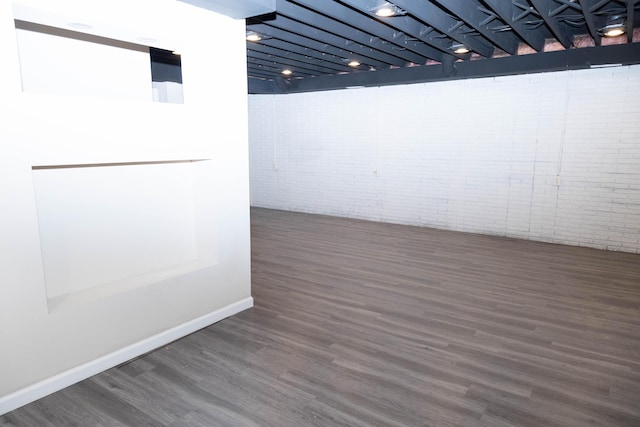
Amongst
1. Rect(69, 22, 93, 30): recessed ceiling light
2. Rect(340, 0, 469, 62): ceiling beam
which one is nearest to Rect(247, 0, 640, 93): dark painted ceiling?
Rect(340, 0, 469, 62): ceiling beam

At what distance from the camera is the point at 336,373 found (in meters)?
2.63

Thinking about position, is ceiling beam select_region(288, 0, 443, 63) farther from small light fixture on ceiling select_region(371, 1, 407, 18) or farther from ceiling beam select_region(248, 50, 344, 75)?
ceiling beam select_region(248, 50, 344, 75)

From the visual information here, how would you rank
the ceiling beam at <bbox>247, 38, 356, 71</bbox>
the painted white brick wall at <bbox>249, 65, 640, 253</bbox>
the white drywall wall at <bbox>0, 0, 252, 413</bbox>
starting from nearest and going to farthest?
the white drywall wall at <bbox>0, 0, 252, 413</bbox> → the ceiling beam at <bbox>247, 38, 356, 71</bbox> → the painted white brick wall at <bbox>249, 65, 640, 253</bbox>

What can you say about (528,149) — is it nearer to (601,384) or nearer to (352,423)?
(601,384)

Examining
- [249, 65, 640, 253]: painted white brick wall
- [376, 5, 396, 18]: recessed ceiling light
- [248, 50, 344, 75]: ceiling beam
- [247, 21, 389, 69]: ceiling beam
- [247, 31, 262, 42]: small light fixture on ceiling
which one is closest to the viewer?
[376, 5, 396, 18]: recessed ceiling light

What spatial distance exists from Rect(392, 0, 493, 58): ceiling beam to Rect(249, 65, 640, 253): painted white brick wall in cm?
150

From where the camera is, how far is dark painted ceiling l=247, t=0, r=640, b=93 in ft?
12.7

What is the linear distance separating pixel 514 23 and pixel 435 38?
1040mm

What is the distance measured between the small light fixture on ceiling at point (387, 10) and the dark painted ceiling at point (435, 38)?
21 mm

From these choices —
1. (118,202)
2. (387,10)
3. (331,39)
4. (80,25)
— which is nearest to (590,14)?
(387,10)

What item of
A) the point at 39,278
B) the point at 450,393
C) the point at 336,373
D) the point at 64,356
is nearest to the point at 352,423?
the point at 336,373

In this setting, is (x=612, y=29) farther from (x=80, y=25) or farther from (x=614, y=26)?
(x=80, y=25)

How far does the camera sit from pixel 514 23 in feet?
13.9

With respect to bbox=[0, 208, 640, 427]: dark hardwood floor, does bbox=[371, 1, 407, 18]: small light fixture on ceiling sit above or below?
above
